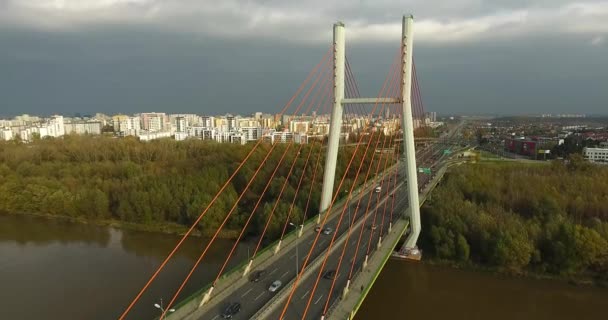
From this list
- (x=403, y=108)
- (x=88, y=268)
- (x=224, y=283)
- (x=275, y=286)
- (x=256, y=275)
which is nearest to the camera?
(x=275, y=286)

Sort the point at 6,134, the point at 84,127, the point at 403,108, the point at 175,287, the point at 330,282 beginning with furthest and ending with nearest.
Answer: the point at 84,127, the point at 6,134, the point at 175,287, the point at 403,108, the point at 330,282

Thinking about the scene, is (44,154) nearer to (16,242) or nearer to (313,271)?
(16,242)

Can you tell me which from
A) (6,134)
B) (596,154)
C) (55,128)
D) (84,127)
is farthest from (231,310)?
(84,127)

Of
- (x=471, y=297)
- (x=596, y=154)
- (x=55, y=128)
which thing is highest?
(x=55, y=128)

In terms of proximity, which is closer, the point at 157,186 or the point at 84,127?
the point at 157,186

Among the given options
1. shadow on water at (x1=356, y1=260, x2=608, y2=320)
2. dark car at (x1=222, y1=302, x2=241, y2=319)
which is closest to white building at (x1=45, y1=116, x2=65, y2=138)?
shadow on water at (x1=356, y1=260, x2=608, y2=320)

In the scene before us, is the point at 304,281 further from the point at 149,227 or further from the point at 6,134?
the point at 6,134

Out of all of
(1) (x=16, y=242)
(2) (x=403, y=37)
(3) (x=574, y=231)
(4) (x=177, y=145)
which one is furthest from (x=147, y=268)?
(4) (x=177, y=145)

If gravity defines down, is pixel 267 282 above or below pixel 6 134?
below
